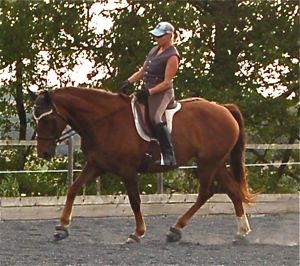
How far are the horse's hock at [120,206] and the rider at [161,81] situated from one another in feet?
7.88

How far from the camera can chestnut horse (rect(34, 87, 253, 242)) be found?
283 inches

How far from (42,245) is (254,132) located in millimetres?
8500

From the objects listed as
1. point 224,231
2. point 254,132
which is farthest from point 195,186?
point 224,231

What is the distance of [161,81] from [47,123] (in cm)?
100

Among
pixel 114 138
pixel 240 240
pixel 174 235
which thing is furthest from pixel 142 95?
pixel 240 240

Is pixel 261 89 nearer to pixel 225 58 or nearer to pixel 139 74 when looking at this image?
→ pixel 225 58

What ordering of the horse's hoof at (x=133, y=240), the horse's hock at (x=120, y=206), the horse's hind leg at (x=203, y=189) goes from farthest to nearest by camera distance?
the horse's hock at (x=120, y=206) < the horse's hind leg at (x=203, y=189) < the horse's hoof at (x=133, y=240)

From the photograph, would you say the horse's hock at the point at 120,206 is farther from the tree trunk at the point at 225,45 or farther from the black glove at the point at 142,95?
the tree trunk at the point at 225,45

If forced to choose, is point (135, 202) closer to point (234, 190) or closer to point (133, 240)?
point (133, 240)

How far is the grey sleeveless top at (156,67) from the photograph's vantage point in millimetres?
7156

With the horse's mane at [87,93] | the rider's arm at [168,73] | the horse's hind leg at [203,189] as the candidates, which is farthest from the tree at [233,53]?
the rider's arm at [168,73]

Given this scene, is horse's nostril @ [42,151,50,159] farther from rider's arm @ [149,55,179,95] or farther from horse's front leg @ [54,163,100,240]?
rider's arm @ [149,55,179,95]

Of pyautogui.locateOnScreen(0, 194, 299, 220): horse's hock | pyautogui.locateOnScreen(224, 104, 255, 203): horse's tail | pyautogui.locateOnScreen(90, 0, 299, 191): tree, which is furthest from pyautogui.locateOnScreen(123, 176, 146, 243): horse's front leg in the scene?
pyautogui.locateOnScreen(90, 0, 299, 191): tree

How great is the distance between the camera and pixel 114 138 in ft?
23.7
